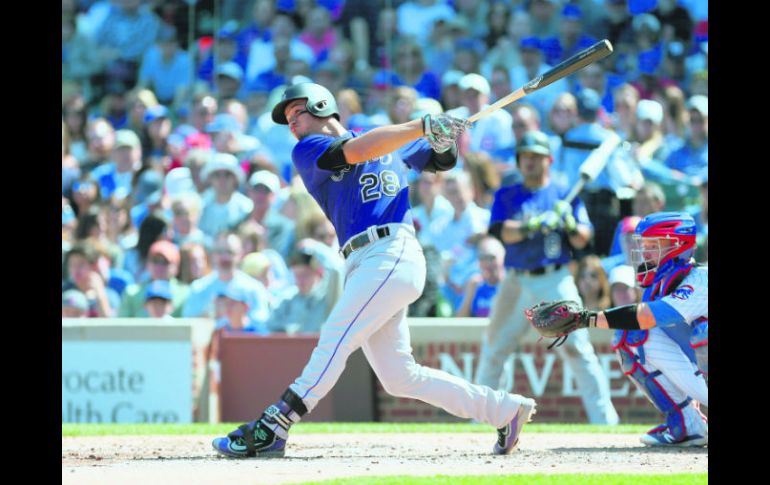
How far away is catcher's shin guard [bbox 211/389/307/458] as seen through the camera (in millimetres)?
6211

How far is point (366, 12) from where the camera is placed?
14344mm

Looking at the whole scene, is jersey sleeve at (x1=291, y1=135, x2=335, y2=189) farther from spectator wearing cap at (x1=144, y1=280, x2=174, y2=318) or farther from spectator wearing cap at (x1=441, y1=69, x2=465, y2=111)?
spectator wearing cap at (x1=441, y1=69, x2=465, y2=111)

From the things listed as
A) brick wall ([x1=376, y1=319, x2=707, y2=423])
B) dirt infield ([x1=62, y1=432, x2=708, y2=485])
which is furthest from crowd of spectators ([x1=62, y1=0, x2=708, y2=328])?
dirt infield ([x1=62, y1=432, x2=708, y2=485])

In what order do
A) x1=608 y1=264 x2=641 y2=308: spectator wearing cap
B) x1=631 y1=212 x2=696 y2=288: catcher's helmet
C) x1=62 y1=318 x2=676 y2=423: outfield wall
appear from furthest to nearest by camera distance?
x1=608 y1=264 x2=641 y2=308: spectator wearing cap, x1=62 y1=318 x2=676 y2=423: outfield wall, x1=631 y1=212 x2=696 y2=288: catcher's helmet

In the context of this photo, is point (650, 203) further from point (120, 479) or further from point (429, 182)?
point (120, 479)

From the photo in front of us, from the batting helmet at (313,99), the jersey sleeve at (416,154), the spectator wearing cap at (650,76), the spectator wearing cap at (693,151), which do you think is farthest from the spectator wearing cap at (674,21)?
the batting helmet at (313,99)

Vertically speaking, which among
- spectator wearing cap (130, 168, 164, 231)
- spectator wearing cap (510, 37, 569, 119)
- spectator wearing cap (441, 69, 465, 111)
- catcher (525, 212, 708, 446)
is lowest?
catcher (525, 212, 708, 446)

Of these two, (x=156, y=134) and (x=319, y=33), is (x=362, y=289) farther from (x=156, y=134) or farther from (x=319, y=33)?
(x=319, y=33)

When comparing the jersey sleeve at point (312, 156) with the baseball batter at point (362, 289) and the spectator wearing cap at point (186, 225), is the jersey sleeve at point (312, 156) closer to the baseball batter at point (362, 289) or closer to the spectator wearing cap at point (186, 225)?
the baseball batter at point (362, 289)

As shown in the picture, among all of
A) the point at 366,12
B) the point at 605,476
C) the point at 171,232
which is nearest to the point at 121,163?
the point at 171,232

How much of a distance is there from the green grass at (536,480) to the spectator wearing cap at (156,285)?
5.90 meters

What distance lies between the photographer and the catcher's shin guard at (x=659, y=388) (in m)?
6.94

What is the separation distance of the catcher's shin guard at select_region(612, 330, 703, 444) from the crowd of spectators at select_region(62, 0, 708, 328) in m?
2.97
